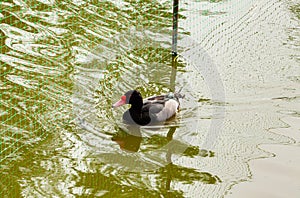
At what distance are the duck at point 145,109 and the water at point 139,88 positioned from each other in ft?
0.47

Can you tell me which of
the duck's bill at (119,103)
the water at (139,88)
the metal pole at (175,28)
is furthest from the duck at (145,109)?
the metal pole at (175,28)

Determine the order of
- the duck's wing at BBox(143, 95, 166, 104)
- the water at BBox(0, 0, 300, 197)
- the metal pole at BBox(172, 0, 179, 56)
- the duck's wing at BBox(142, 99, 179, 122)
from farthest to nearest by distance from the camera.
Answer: the metal pole at BBox(172, 0, 179, 56)
the duck's wing at BBox(143, 95, 166, 104)
the duck's wing at BBox(142, 99, 179, 122)
the water at BBox(0, 0, 300, 197)

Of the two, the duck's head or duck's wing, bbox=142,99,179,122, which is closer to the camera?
the duck's head

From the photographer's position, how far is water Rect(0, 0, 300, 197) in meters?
6.68

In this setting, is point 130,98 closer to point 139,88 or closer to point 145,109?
point 145,109

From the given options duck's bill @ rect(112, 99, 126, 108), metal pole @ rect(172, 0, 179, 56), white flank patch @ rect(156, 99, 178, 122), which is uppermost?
metal pole @ rect(172, 0, 179, 56)

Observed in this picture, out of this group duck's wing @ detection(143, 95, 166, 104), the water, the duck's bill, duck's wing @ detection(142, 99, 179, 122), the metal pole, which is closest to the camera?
the water

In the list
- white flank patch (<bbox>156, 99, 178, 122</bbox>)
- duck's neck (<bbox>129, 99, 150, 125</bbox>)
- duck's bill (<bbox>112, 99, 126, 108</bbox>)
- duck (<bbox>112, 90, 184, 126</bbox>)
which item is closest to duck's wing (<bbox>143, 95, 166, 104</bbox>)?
duck (<bbox>112, 90, 184, 126</bbox>)

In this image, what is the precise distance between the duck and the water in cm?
14

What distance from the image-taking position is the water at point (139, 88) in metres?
6.68

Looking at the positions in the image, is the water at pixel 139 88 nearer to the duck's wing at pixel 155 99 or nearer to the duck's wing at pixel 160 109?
the duck's wing at pixel 160 109

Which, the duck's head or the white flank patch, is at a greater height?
the duck's head

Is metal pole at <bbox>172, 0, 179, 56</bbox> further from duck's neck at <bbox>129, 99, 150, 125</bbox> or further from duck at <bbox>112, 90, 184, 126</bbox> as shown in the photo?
duck's neck at <bbox>129, 99, 150, 125</bbox>

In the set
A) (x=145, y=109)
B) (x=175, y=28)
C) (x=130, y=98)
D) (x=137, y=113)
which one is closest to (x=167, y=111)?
(x=145, y=109)
